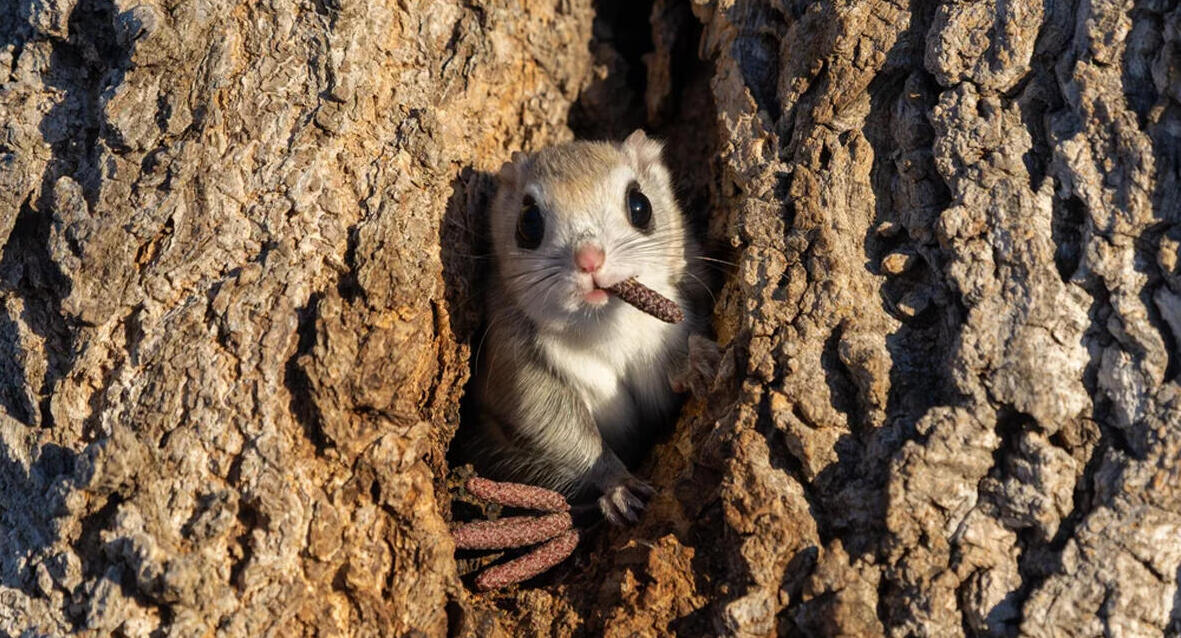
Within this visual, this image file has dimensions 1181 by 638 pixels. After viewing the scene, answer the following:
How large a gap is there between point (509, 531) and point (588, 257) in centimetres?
109

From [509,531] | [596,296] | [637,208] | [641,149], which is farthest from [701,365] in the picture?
[641,149]

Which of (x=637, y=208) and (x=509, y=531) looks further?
(x=637, y=208)

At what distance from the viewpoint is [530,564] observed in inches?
145

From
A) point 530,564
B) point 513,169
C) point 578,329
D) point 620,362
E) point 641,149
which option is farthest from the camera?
point 641,149

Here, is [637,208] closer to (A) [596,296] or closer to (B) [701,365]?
(A) [596,296]

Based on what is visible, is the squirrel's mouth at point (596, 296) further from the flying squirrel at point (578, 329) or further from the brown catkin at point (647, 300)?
the flying squirrel at point (578, 329)

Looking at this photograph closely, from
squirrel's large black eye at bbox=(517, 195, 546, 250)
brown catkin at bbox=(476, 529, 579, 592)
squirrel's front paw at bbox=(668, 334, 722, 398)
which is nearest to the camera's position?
brown catkin at bbox=(476, 529, 579, 592)

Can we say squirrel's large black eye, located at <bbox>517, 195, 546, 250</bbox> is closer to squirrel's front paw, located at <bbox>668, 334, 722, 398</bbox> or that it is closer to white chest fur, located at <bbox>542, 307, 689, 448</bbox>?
white chest fur, located at <bbox>542, 307, 689, 448</bbox>

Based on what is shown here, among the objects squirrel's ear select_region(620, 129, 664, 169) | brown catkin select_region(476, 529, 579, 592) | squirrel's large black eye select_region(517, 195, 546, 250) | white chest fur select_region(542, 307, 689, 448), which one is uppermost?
squirrel's ear select_region(620, 129, 664, 169)

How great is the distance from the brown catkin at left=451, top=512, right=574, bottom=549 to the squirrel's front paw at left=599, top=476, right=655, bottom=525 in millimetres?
167

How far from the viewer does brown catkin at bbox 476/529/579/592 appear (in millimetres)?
3582

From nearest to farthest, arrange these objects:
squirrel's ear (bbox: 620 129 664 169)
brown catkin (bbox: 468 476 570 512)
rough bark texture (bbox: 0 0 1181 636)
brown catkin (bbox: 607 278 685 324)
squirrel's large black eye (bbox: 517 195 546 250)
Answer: rough bark texture (bbox: 0 0 1181 636) → brown catkin (bbox: 468 476 570 512) → brown catkin (bbox: 607 278 685 324) → squirrel's large black eye (bbox: 517 195 546 250) → squirrel's ear (bbox: 620 129 664 169)

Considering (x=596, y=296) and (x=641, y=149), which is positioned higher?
A: (x=641, y=149)

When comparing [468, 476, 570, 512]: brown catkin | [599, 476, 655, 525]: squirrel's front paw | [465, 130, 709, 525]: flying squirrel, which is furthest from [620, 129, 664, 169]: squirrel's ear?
[468, 476, 570, 512]: brown catkin
